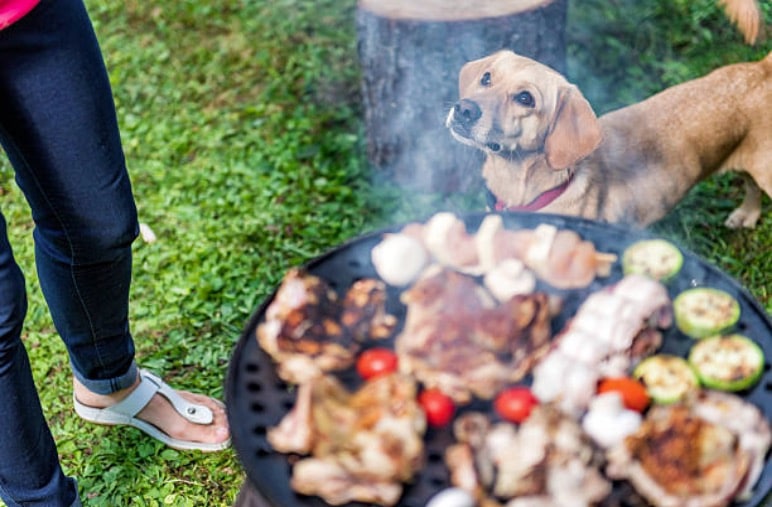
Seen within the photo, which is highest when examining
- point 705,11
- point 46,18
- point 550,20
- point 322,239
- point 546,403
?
point 46,18

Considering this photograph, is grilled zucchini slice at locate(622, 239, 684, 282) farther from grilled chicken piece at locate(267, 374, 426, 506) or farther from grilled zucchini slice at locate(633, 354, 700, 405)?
→ grilled chicken piece at locate(267, 374, 426, 506)

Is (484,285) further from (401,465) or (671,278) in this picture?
(401,465)

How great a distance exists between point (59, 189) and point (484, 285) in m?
1.29

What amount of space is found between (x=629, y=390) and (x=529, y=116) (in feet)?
5.35

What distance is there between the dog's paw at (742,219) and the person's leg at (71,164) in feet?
10.5

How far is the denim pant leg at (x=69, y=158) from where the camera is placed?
2377mm

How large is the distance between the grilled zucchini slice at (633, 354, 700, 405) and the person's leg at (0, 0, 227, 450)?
64.2 inches

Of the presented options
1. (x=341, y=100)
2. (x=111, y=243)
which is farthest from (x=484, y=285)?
(x=341, y=100)

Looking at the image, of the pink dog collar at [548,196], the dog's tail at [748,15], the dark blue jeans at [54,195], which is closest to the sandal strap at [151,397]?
the dark blue jeans at [54,195]

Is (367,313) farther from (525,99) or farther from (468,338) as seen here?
(525,99)

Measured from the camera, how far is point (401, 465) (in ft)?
5.68

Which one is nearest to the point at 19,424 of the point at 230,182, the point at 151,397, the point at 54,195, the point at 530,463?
the point at 54,195

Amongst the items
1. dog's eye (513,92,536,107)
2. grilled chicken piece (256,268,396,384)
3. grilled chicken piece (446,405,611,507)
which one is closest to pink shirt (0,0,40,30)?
grilled chicken piece (256,268,396,384)

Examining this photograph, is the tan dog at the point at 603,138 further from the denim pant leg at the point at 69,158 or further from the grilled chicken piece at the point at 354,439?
the grilled chicken piece at the point at 354,439
